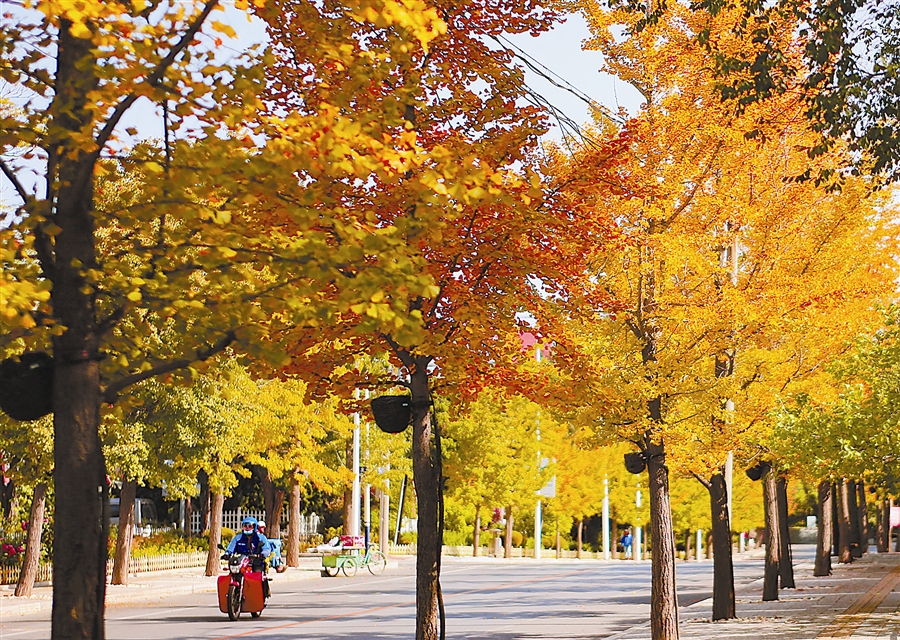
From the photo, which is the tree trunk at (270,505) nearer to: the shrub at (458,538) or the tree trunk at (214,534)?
the tree trunk at (214,534)

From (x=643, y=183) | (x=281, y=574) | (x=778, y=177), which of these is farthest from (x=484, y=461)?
(x=643, y=183)

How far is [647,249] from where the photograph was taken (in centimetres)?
1588

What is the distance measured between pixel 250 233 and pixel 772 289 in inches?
464

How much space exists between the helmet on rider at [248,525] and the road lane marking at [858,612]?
10.3 m

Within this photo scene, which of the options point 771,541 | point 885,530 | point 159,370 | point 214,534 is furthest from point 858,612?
point 885,530

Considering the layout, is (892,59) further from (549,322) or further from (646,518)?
(646,518)

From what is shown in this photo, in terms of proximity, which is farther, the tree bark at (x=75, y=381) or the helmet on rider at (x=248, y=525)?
the helmet on rider at (x=248, y=525)

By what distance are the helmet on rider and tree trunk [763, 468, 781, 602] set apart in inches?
401

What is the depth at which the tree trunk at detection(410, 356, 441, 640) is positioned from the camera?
11.4 meters

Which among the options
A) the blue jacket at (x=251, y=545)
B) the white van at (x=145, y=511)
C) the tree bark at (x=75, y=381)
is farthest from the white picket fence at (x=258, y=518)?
the tree bark at (x=75, y=381)

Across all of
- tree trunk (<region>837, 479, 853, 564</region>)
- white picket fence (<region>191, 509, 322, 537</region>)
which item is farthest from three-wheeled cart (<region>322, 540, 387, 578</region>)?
tree trunk (<region>837, 479, 853, 564</region>)

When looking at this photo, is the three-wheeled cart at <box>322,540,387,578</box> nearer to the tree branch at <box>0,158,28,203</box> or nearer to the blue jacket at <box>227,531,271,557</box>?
the blue jacket at <box>227,531,271,557</box>

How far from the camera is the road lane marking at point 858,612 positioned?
17.3 metres

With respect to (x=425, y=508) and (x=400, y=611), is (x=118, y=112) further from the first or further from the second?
(x=400, y=611)
